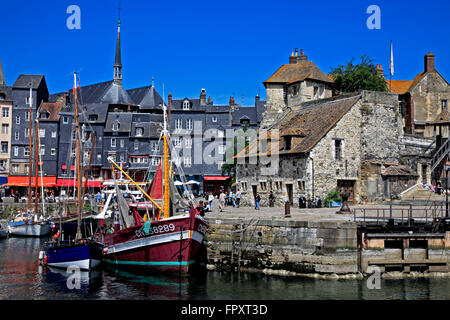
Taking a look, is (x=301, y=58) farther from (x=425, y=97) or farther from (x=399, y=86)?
(x=425, y=97)

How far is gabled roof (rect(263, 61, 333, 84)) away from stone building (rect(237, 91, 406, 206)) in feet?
28.5

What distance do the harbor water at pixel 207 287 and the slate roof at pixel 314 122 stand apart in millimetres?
14087

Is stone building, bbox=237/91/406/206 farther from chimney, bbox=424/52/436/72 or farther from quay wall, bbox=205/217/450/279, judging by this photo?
chimney, bbox=424/52/436/72

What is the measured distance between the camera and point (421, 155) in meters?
39.4

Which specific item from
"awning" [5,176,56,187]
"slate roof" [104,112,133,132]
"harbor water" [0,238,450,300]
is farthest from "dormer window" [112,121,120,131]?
"harbor water" [0,238,450,300]

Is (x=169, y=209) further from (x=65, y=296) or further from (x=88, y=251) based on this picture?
(x=65, y=296)

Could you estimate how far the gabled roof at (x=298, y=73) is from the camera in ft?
151

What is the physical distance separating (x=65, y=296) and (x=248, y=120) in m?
49.9

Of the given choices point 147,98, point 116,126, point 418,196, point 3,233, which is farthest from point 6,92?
point 418,196

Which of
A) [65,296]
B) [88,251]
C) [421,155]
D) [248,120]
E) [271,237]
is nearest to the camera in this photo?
[65,296]

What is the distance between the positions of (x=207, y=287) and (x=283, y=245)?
14.2 ft

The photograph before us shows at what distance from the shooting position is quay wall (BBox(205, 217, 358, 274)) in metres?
21.1

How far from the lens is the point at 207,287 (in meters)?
20.3
